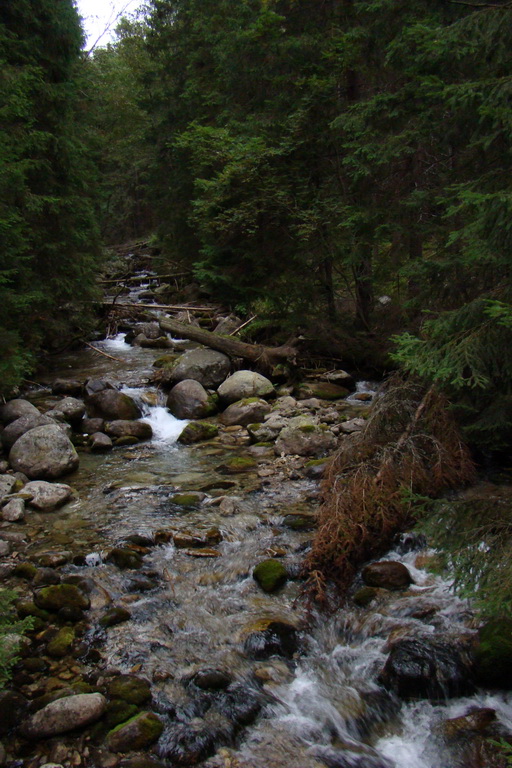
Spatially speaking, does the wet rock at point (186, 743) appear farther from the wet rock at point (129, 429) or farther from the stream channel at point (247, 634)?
the wet rock at point (129, 429)

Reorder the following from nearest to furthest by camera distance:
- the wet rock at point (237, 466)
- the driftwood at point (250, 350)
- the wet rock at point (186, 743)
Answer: the wet rock at point (186, 743), the wet rock at point (237, 466), the driftwood at point (250, 350)

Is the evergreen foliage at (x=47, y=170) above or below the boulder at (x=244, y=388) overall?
above

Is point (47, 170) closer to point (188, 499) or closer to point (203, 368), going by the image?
point (203, 368)

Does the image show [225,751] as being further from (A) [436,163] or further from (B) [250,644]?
(A) [436,163]

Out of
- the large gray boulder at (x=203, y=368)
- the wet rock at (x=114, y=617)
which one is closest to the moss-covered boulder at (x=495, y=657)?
the wet rock at (x=114, y=617)

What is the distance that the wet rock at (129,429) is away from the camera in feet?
30.8

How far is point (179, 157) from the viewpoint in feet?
60.6

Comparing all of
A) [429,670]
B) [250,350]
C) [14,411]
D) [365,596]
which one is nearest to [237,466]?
[365,596]

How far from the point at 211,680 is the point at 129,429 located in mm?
6126

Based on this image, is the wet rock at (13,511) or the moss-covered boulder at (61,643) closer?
the moss-covered boulder at (61,643)

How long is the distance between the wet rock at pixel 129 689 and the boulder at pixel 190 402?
265 inches

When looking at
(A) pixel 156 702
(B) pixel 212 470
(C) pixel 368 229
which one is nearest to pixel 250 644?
(A) pixel 156 702

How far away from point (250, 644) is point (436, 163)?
26.7 ft

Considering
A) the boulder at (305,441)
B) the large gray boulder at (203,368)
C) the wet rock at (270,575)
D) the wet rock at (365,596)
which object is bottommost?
the wet rock at (270,575)
